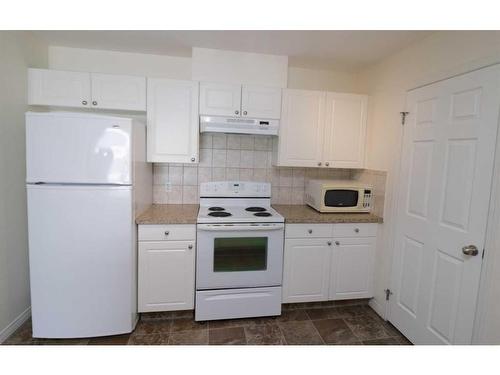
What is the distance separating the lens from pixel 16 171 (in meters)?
1.92

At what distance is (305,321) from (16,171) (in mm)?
2663

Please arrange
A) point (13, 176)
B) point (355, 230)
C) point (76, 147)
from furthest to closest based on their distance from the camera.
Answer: point (355, 230), point (13, 176), point (76, 147)

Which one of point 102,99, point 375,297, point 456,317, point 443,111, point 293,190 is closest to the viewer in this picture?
point 456,317

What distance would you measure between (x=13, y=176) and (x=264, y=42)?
2.24 m

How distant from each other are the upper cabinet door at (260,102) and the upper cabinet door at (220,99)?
6 cm

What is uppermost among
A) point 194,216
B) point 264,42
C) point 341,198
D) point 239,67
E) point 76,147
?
point 264,42

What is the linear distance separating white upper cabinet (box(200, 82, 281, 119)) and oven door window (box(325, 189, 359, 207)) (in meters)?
0.90

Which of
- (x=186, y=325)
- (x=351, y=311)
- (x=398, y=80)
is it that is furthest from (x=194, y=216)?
(x=398, y=80)

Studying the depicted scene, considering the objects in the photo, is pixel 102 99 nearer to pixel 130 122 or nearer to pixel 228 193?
pixel 130 122

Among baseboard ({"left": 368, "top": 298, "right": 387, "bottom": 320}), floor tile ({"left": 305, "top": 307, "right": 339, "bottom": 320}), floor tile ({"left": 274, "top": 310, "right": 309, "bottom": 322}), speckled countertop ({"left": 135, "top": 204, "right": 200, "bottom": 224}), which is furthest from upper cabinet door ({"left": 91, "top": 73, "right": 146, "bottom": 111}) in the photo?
baseboard ({"left": 368, "top": 298, "right": 387, "bottom": 320})

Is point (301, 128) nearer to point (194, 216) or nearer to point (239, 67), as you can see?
point (239, 67)

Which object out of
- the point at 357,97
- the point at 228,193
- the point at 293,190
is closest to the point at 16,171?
the point at 228,193

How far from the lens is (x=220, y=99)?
2248 mm

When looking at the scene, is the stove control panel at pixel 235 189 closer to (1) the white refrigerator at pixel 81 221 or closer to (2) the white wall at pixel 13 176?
(1) the white refrigerator at pixel 81 221
